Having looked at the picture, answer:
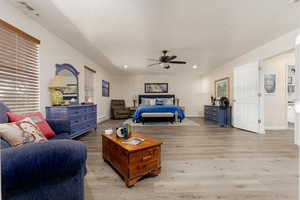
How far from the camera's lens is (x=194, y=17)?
2.41 meters

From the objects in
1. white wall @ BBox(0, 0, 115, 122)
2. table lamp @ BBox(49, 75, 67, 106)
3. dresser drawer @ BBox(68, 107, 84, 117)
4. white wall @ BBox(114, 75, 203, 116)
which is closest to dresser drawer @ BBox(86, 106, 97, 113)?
dresser drawer @ BBox(68, 107, 84, 117)

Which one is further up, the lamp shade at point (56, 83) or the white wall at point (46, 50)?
the white wall at point (46, 50)

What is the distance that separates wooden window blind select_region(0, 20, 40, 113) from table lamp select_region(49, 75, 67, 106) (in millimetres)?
259

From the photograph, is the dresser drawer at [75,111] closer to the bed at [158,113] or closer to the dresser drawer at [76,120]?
the dresser drawer at [76,120]

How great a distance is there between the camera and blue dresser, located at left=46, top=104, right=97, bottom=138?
109 inches

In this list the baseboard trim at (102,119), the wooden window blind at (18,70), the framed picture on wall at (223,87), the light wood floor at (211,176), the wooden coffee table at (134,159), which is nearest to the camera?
the light wood floor at (211,176)

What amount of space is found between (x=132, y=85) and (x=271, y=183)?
702 cm

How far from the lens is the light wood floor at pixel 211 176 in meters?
1.42

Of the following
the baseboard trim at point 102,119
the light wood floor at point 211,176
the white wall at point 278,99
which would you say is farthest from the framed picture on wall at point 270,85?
the baseboard trim at point 102,119

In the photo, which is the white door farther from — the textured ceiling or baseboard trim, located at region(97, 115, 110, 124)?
baseboard trim, located at region(97, 115, 110, 124)

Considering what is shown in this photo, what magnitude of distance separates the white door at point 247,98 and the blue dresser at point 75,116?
4.57 m

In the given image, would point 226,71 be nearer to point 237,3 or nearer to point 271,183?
point 237,3

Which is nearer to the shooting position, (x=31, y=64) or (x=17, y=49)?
(x=17, y=49)

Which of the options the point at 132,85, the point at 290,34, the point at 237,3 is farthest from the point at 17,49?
the point at 132,85
